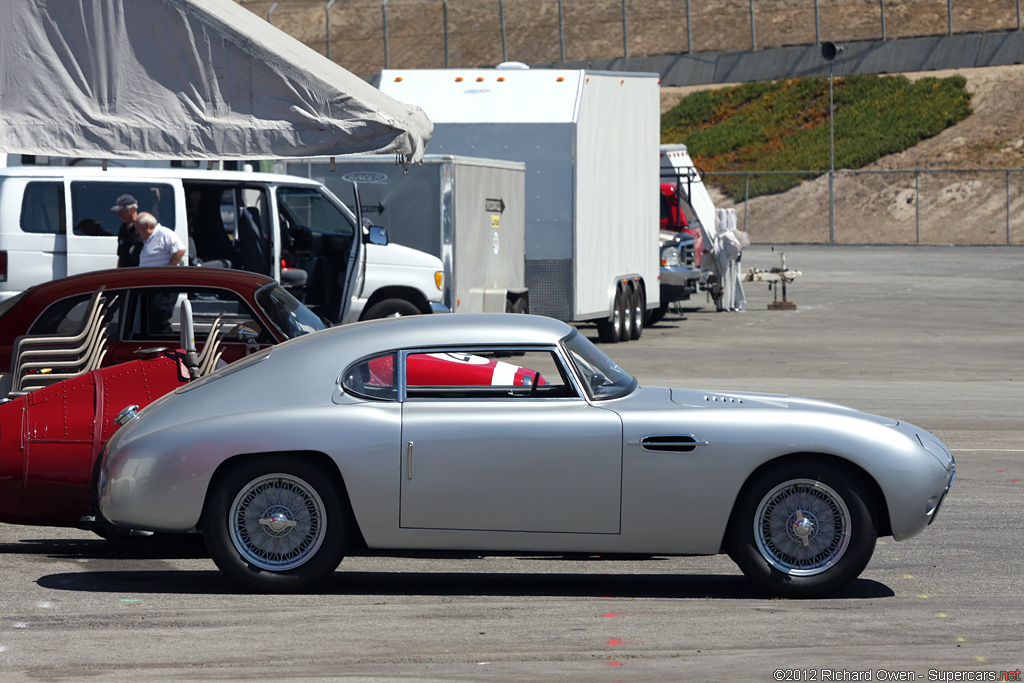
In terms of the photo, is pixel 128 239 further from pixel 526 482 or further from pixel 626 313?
pixel 626 313

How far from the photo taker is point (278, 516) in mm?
6625

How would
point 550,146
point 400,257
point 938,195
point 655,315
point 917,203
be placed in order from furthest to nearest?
point 938,195 → point 917,203 → point 655,315 → point 550,146 → point 400,257

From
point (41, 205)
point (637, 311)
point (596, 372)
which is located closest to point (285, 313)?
point (596, 372)

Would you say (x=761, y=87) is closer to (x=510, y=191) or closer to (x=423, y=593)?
(x=510, y=191)

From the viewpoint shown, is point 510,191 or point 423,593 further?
point 510,191

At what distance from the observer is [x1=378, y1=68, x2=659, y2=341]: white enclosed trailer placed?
775 inches

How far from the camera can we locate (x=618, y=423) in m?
6.60

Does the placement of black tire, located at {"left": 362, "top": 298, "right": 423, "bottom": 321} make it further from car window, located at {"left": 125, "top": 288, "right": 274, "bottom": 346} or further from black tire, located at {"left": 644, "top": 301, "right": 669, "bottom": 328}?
black tire, located at {"left": 644, "top": 301, "right": 669, "bottom": 328}

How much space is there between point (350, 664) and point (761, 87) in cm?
6266

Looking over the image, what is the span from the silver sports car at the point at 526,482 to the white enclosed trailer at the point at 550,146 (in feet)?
43.0

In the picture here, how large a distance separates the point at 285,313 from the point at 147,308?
3.04 ft

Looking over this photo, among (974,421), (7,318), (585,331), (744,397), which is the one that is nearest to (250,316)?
(7,318)

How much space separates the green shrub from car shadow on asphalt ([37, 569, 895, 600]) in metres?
53.1

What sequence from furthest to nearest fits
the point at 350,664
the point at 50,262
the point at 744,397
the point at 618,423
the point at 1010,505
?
the point at 50,262 < the point at 1010,505 < the point at 744,397 < the point at 618,423 < the point at 350,664
